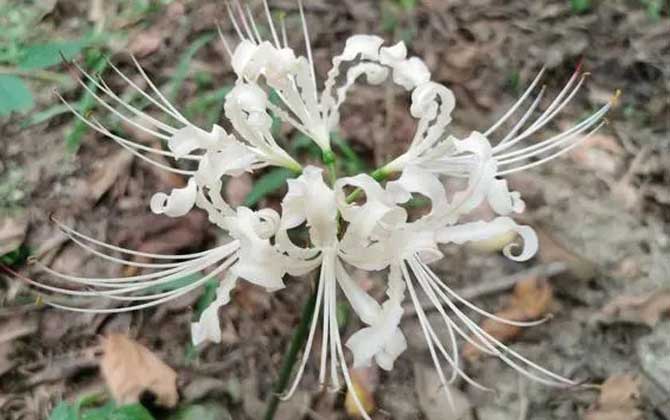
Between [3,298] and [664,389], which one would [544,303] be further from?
[3,298]

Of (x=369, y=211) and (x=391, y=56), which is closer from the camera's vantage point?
(x=369, y=211)

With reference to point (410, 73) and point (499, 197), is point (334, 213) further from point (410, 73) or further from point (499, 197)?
point (410, 73)

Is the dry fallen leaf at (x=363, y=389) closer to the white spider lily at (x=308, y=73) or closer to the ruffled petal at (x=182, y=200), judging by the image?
the white spider lily at (x=308, y=73)

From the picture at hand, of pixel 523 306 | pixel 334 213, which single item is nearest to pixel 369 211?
pixel 334 213

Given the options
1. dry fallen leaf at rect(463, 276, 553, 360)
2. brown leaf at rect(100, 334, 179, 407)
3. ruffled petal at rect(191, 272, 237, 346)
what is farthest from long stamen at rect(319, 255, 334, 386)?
dry fallen leaf at rect(463, 276, 553, 360)

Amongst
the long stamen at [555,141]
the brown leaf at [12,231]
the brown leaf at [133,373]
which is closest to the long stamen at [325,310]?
the long stamen at [555,141]

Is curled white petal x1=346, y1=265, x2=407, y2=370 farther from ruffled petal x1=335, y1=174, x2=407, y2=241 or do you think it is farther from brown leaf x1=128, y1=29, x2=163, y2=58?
brown leaf x1=128, y1=29, x2=163, y2=58
